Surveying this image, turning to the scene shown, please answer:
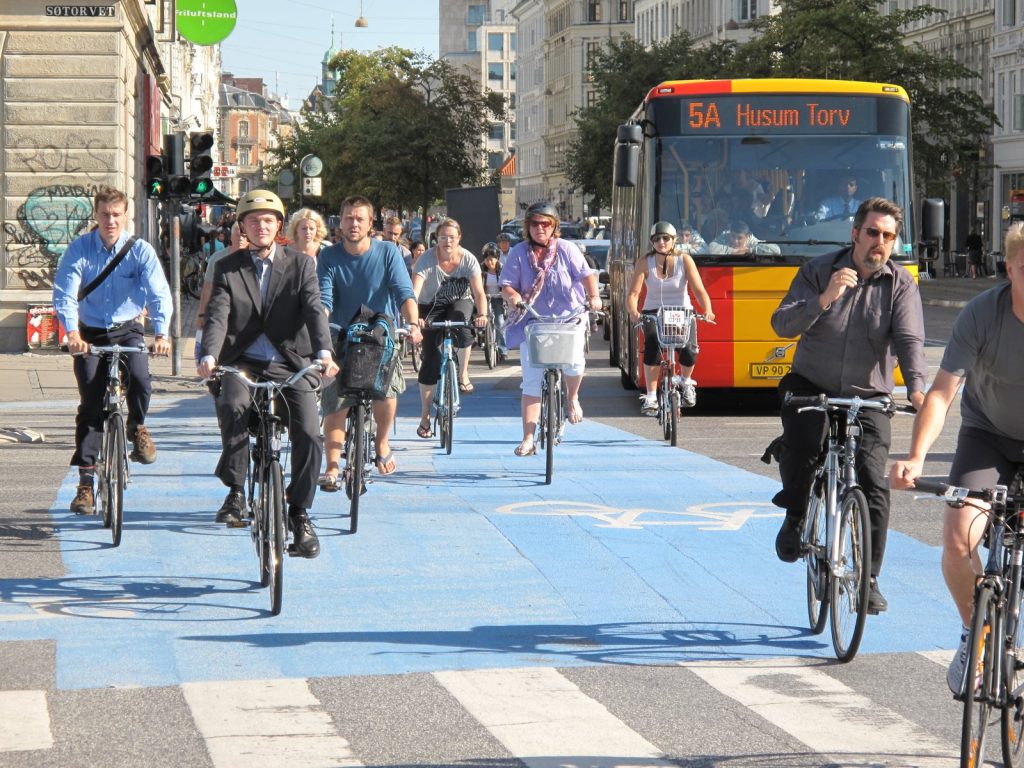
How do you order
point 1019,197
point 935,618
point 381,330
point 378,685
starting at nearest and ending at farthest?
point 378,685 → point 935,618 → point 381,330 → point 1019,197

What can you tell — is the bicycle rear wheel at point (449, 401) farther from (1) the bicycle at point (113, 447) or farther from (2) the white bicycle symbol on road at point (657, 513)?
(1) the bicycle at point (113, 447)

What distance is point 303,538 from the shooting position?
29.8 feet

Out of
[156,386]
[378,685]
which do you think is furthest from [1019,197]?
[378,685]

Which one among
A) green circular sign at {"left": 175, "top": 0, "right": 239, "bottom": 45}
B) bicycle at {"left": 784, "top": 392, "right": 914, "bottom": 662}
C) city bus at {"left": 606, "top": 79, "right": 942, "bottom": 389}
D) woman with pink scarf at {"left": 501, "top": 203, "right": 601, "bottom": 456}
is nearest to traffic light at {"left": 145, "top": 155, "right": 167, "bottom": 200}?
green circular sign at {"left": 175, "top": 0, "right": 239, "bottom": 45}

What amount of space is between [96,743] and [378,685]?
1202mm

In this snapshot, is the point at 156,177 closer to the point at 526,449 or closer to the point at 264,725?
the point at 526,449

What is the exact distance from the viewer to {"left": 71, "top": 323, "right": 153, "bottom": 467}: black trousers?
11.0m

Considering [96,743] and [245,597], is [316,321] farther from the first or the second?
[96,743]

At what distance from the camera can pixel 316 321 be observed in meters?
9.08

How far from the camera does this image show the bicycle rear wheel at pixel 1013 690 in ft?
17.7

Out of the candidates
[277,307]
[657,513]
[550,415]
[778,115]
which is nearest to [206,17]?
[778,115]

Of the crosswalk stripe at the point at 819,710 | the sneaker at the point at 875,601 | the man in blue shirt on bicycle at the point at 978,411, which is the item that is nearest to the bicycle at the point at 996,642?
the man in blue shirt on bicycle at the point at 978,411

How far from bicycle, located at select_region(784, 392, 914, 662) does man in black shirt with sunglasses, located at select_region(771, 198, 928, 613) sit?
0.08 metres

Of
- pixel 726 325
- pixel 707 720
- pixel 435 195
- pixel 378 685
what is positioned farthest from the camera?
Answer: pixel 435 195
